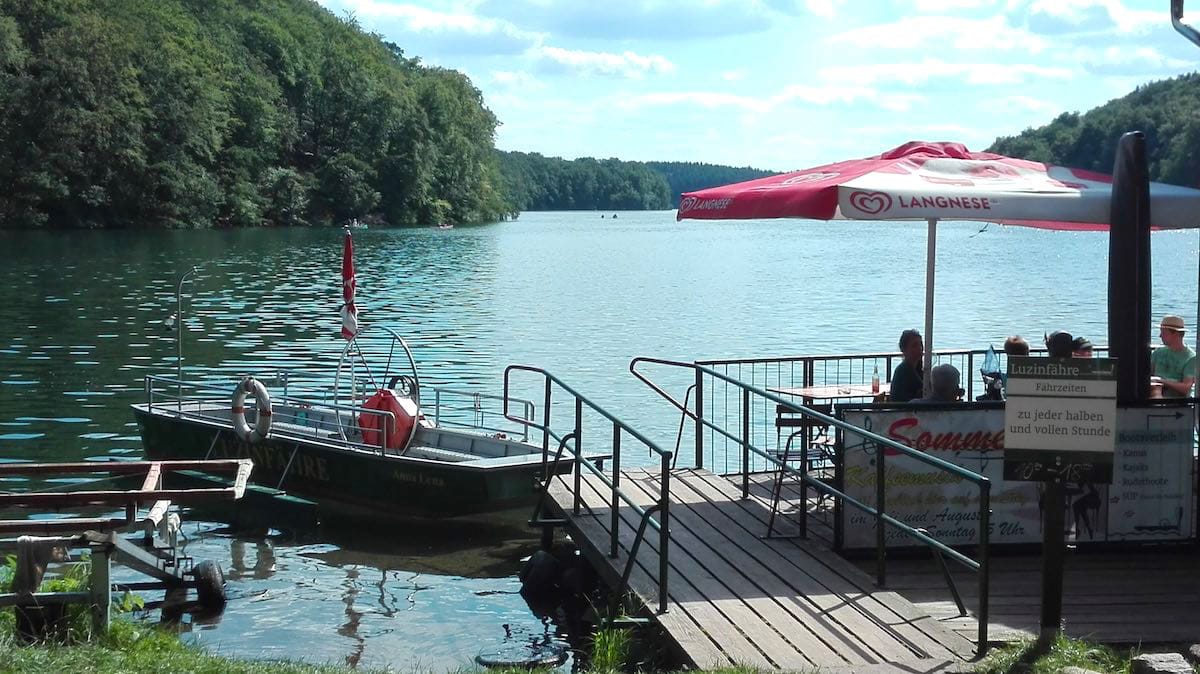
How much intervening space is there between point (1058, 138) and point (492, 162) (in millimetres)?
56896

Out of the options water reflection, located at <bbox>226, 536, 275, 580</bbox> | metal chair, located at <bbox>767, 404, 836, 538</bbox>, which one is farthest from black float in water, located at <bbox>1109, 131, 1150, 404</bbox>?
water reflection, located at <bbox>226, 536, 275, 580</bbox>

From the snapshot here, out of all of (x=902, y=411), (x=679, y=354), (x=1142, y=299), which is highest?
(x=1142, y=299)

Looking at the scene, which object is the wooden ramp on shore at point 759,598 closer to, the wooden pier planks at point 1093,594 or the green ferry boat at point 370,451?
the wooden pier planks at point 1093,594

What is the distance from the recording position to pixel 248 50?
105938 millimetres

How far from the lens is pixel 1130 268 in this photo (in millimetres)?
8617

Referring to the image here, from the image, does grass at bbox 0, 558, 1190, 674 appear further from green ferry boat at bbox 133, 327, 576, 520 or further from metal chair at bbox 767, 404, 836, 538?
green ferry boat at bbox 133, 327, 576, 520

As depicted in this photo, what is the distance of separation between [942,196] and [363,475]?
23.0 feet


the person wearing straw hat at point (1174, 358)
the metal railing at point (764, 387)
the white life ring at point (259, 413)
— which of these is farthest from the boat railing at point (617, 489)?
the person wearing straw hat at point (1174, 358)

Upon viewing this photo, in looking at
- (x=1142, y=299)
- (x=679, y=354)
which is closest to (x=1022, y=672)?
(x=1142, y=299)

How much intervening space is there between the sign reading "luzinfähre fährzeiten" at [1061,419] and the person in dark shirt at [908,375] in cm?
344

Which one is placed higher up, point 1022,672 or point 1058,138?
point 1058,138

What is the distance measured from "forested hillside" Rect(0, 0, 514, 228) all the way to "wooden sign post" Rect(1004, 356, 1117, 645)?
72.6 m

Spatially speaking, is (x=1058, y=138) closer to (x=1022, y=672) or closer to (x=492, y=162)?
(x=492, y=162)

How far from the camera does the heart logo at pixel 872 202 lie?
340 inches
